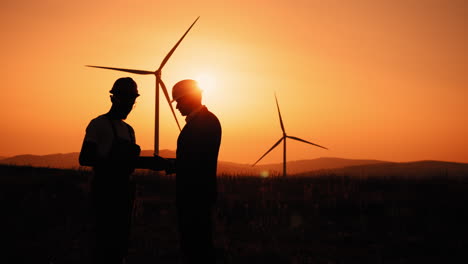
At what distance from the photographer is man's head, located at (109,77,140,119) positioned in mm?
6059

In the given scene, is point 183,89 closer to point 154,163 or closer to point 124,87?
point 124,87

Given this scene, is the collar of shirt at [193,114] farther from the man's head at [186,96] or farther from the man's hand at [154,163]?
the man's hand at [154,163]

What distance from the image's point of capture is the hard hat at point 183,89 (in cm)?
626

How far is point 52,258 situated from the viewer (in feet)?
27.8

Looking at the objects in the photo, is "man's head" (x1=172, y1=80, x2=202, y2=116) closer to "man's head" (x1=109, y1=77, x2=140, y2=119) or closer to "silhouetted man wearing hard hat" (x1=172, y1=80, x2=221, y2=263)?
"silhouetted man wearing hard hat" (x1=172, y1=80, x2=221, y2=263)

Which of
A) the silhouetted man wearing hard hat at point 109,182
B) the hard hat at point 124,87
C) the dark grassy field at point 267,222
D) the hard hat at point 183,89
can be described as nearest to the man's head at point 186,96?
the hard hat at point 183,89

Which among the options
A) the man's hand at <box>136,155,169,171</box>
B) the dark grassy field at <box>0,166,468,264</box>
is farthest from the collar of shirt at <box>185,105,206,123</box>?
the dark grassy field at <box>0,166,468,264</box>

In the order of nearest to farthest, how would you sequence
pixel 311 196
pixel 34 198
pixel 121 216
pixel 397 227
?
pixel 121 216, pixel 397 227, pixel 34 198, pixel 311 196

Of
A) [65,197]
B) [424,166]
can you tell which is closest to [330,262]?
[65,197]

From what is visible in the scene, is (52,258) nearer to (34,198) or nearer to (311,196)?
(34,198)

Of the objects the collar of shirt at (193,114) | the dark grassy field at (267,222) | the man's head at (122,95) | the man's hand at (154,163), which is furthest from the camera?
the dark grassy field at (267,222)

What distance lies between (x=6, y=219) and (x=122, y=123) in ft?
24.7

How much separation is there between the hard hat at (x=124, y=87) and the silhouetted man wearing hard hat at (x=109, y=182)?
292 mm

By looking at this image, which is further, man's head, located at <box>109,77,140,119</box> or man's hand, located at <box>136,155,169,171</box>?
man's hand, located at <box>136,155,169,171</box>
